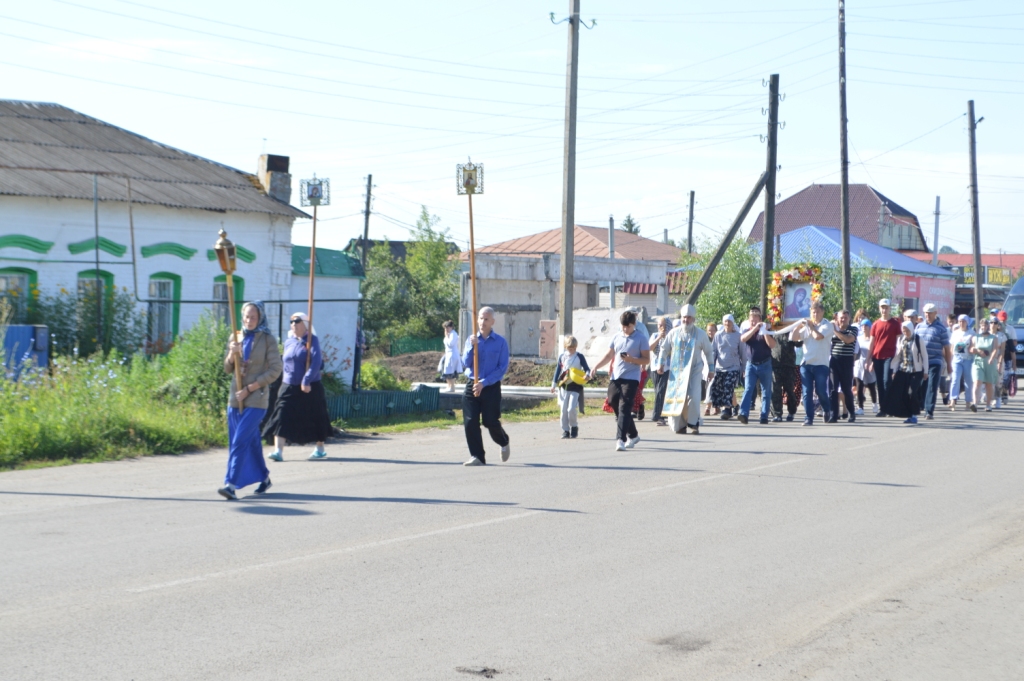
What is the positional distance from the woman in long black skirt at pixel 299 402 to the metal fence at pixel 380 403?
4575mm

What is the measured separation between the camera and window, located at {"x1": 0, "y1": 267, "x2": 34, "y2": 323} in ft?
66.5

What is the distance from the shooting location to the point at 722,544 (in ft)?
26.9

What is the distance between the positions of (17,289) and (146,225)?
12.3 ft

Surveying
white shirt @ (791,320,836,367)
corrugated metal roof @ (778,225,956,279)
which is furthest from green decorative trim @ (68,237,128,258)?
corrugated metal roof @ (778,225,956,279)

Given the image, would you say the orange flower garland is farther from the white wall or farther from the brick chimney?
the brick chimney

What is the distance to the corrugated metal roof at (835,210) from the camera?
8275 cm

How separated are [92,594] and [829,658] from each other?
4121 mm

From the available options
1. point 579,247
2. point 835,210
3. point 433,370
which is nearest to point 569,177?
point 433,370

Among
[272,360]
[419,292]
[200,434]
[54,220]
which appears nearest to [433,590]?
[272,360]

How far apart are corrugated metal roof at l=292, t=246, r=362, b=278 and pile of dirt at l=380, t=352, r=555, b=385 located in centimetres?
565

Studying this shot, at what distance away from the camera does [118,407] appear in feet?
47.0

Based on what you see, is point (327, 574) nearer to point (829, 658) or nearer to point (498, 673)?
point (498, 673)

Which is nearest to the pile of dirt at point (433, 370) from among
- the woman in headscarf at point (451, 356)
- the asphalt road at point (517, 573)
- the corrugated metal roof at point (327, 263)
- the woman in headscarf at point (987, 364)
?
the woman in headscarf at point (451, 356)

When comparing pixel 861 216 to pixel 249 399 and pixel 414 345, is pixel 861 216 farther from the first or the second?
pixel 249 399
